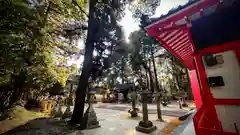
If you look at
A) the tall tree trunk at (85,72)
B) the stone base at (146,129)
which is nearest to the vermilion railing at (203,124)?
the stone base at (146,129)

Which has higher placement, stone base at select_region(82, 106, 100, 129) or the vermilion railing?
the vermilion railing

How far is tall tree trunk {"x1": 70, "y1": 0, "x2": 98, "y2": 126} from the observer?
7.15 metres

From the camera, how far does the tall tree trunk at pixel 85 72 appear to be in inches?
281

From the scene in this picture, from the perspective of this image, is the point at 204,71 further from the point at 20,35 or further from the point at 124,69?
the point at 124,69

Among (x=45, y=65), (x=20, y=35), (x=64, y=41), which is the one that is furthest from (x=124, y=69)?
(x=20, y=35)

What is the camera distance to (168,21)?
241 centimetres

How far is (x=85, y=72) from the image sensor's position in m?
7.60

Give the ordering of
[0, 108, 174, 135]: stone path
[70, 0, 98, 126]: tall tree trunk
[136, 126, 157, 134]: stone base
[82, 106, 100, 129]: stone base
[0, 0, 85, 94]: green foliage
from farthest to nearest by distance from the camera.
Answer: [70, 0, 98, 126]: tall tree trunk < [82, 106, 100, 129]: stone base < [0, 108, 174, 135]: stone path < [136, 126, 157, 134]: stone base < [0, 0, 85, 94]: green foliage

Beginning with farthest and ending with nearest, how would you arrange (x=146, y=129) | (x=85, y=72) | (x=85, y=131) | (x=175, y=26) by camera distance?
1. (x=85, y=72)
2. (x=85, y=131)
3. (x=146, y=129)
4. (x=175, y=26)

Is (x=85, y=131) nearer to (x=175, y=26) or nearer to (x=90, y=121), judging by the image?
(x=90, y=121)

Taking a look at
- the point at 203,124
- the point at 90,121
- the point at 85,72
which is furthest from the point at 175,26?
the point at 85,72

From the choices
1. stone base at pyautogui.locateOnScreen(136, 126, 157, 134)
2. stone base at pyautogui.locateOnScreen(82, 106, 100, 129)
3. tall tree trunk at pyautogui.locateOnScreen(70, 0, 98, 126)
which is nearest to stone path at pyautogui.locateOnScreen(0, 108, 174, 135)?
stone base at pyautogui.locateOnScreen(136, 126, 157, 134)

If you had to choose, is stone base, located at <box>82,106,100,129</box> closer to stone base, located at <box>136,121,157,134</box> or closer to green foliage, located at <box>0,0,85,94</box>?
stone base, located at <box>136,121,157,134</box>

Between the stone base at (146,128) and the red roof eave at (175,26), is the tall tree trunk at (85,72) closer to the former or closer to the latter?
the stone base at (146,128)
